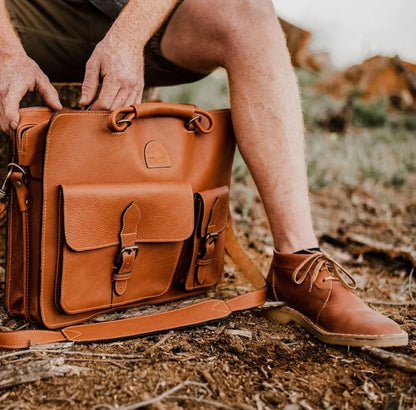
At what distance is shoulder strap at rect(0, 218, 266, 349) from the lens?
4.74 feet

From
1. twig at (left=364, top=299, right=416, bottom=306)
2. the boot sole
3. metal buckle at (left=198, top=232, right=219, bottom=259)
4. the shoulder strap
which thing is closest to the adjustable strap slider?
the shoulder strap

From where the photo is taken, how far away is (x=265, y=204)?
1.81 metres

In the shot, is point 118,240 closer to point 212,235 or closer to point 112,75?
point 212,235

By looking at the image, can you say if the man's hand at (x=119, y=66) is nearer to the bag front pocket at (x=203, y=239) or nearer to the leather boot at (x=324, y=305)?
the bag front pocket at (x=203, y=239)

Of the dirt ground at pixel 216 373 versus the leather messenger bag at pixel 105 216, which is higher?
the leather messenger bag at pixel 105 216

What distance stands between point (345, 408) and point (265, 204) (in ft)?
2.40

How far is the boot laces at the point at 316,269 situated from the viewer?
1650 mm

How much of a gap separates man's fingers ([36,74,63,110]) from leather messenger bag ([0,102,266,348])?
26mm

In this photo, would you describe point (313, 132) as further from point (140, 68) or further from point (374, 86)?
point (140, 68)

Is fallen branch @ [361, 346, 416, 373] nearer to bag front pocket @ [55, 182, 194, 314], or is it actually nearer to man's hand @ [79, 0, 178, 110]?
bag front pocket @ [55, 182, 194, 314]

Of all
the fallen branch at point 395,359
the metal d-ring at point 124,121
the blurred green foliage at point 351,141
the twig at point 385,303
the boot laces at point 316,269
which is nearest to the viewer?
the fallen branch at point 395,359

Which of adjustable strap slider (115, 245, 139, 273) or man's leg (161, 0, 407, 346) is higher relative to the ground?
man's leg (161, 0, 407, 346)

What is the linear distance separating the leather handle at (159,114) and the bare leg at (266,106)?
13cm

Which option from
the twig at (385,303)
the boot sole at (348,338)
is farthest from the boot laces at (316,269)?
the twig at (385,303)
